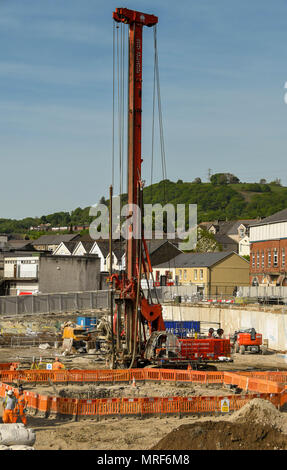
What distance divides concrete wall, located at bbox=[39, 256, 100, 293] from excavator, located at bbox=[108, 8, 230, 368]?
41.0 m

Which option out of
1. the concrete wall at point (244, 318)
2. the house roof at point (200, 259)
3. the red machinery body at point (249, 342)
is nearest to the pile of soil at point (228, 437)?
the red machinery body at point (249, 342)

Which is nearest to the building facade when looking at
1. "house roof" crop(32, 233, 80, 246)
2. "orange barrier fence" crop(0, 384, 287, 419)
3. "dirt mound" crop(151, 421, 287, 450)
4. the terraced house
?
the terraced house

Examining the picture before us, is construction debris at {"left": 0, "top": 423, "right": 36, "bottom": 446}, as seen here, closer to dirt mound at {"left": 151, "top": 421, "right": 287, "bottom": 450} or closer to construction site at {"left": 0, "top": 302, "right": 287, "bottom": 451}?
construction site at {"left": 0, "top": 302, "right": 287, "bottom": 451}

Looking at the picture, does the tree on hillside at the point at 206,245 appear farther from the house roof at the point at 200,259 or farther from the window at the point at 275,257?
the window at the point at 275,257

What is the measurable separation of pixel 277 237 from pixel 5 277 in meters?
35.0

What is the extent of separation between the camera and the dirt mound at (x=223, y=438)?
52.4 feet

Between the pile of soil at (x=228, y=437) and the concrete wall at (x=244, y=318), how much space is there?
28.3 m

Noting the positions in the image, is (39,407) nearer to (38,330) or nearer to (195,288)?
(38,330)

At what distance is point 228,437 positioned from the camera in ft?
53.9

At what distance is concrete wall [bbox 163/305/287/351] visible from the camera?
151 ft

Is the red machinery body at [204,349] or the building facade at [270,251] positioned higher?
the building facade at [270,251]

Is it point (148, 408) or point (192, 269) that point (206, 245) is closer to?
point (192, 269)

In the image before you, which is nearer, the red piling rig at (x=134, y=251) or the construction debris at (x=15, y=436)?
the construction debris at (x=15, y=436)
